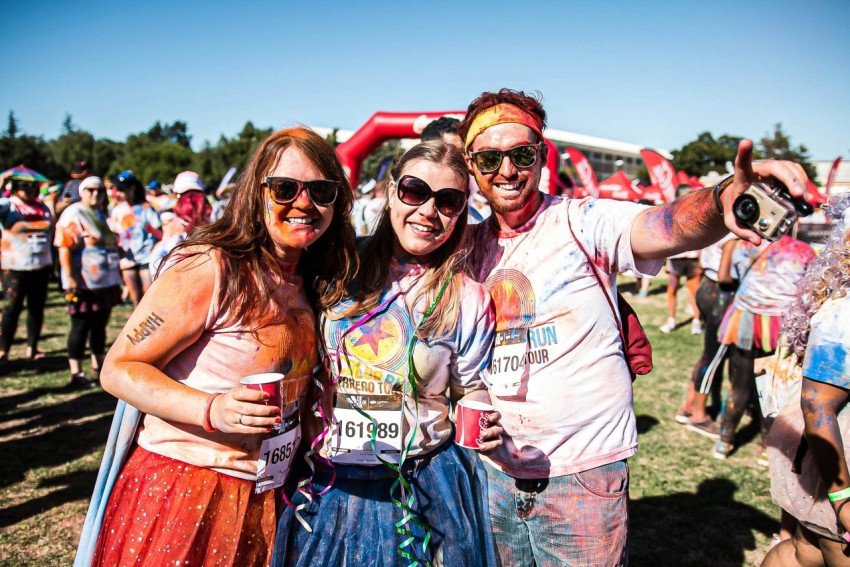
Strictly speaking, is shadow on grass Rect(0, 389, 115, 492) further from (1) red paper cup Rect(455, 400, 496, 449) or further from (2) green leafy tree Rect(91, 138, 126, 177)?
(2) green leafy tree Rect(91, 138, 126, 177)

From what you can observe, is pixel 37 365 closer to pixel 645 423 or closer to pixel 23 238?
pixel 23 238

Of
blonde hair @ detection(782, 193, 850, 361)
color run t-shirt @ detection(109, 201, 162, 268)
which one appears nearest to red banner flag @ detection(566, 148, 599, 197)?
color run t-shirt @ detection(109, 201, 162, 268)

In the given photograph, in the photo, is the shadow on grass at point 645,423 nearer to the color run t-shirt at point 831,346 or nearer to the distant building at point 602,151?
the color run t-shirt at point 831,346

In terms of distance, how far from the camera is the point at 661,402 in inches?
249

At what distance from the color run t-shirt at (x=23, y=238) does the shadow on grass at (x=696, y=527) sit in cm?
720

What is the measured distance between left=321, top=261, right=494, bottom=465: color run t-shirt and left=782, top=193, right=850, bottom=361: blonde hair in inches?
51.2

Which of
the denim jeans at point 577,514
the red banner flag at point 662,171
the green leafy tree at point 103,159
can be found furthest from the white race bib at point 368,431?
the green leafy tree at point 103,159

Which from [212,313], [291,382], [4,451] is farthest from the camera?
[4,451]

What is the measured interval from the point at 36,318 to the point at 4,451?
2777mm

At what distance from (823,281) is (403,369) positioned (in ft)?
5.53

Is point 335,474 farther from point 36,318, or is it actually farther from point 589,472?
point 36,318

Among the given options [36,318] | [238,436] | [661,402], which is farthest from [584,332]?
[36,318]

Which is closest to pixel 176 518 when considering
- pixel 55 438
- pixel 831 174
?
pixel 55 438

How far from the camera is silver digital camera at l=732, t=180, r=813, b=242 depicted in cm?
122
